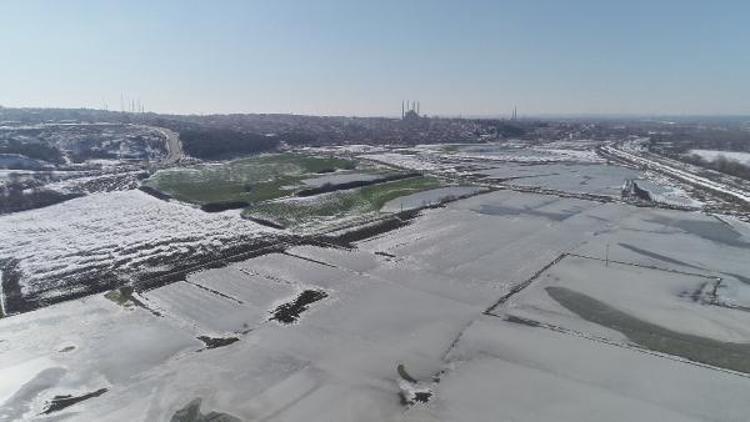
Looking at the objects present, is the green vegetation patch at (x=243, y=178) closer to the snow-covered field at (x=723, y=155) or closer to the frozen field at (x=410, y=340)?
the frozen field at (x=410, y=340)

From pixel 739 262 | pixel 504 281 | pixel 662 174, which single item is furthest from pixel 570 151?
pixel 504 281

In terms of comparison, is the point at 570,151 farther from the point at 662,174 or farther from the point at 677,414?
the point at 677,414

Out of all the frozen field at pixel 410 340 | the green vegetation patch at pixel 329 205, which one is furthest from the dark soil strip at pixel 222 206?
the frozen field at pixel 410 340

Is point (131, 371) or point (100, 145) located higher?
point (100, 145)

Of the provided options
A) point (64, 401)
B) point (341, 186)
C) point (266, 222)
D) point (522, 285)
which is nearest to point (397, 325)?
point (522, 285)

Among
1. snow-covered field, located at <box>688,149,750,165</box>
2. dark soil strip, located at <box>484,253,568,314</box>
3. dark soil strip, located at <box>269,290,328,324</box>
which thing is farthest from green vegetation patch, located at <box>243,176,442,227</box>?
snow-covered field, located at <box>688,149,750,165</box>

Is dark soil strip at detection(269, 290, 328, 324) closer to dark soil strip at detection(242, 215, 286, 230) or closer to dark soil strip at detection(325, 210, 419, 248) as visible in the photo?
dark soil strip at detection(325, 210, 419, 248)
